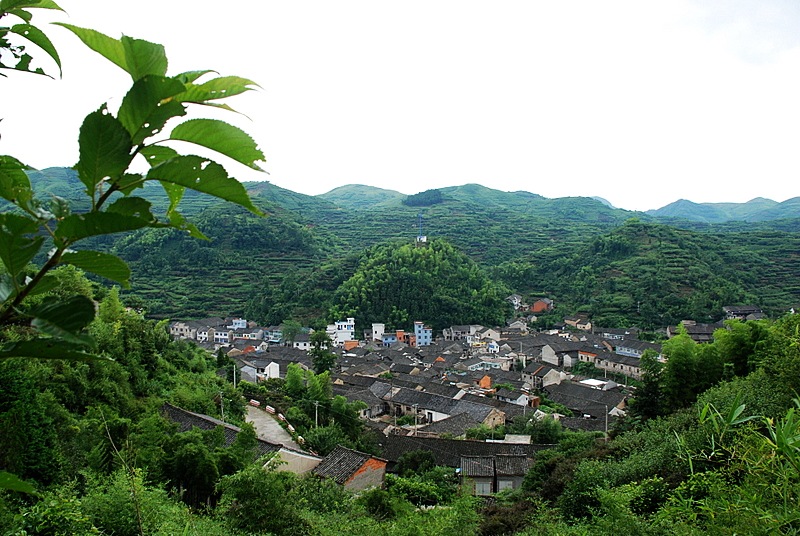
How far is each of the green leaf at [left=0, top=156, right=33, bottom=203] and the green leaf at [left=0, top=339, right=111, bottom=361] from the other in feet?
0.59

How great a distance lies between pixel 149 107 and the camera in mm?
712

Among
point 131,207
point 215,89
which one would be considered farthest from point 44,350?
point 215,89

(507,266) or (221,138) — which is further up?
(221,138)

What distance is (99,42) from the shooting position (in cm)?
76

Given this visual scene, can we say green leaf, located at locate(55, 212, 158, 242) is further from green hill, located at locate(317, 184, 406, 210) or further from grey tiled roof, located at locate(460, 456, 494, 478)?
green hill, located at locate(317, 184, 406, 210)

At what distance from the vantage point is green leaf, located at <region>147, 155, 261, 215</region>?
0.72m

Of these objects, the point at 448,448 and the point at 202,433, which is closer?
the point at 202,433

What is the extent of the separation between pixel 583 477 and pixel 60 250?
8.26 m

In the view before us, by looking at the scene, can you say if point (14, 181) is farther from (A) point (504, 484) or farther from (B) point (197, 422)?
(A) point (504, 484)

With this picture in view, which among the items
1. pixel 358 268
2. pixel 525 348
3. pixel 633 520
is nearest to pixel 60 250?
pixel 633 520

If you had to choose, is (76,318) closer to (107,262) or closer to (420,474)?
(107,262)

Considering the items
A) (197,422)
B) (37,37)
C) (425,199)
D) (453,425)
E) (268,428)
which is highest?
(425,199)

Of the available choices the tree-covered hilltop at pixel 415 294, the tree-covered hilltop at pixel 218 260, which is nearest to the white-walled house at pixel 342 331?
the tree-covered hilltop at pixel 415 294

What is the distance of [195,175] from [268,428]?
13.5m
